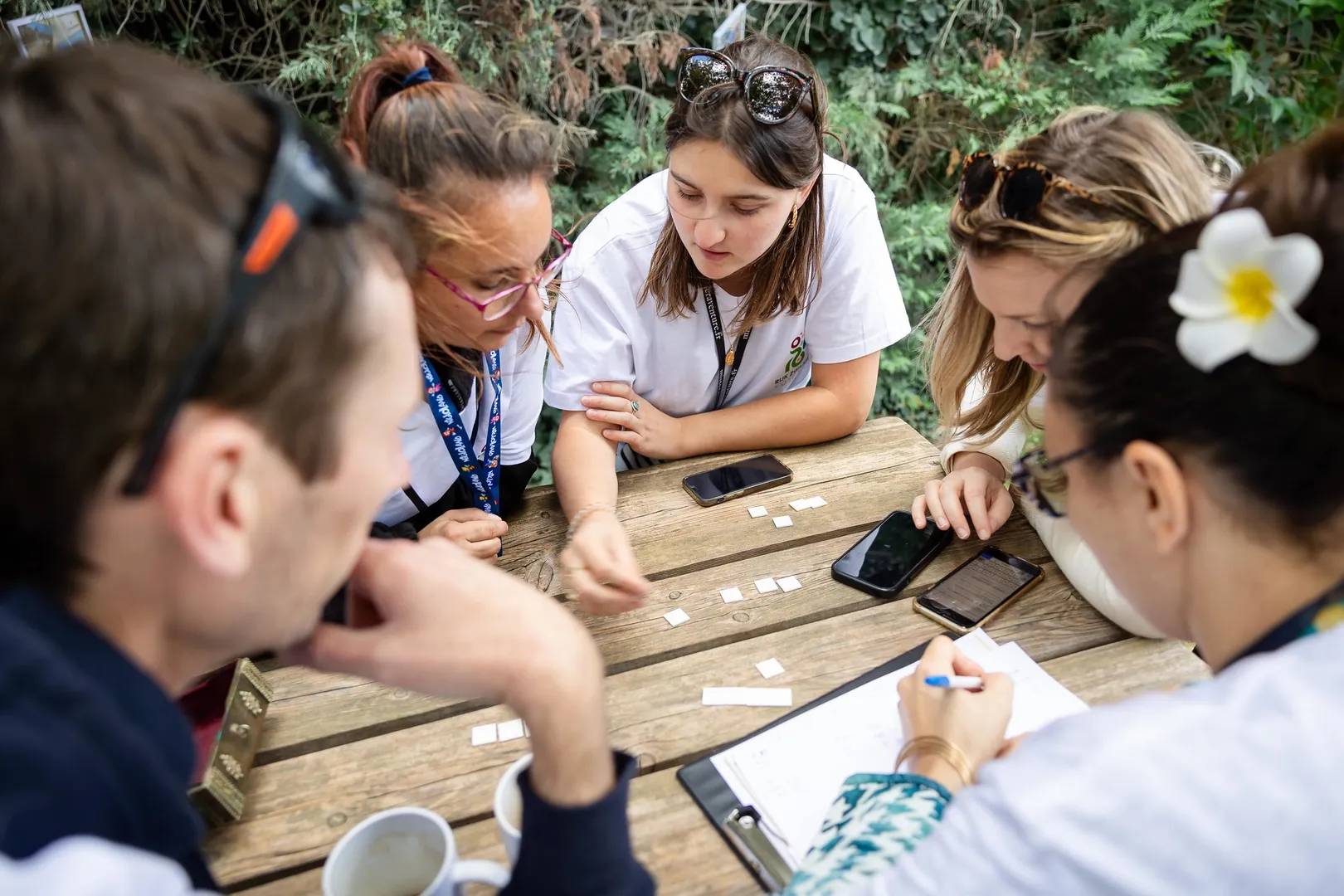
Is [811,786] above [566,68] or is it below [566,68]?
below

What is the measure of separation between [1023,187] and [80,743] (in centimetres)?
145

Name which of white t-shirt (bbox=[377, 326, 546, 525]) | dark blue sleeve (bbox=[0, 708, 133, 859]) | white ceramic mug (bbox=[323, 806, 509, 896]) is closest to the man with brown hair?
dark blue sleeve (bbox=[0, 708, 133, 859])

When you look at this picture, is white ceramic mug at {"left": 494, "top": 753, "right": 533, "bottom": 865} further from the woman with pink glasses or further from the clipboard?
the woman with pink glasses

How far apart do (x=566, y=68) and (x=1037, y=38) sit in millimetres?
2579

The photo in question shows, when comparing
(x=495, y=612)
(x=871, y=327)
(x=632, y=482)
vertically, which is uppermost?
(x=495, y=612)

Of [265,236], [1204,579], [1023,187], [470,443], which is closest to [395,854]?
[265,236]

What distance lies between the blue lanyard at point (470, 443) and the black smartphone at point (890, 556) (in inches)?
30.2

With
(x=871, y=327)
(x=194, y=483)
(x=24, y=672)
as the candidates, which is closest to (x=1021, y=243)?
(x=871, y=327)

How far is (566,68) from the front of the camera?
141 inches

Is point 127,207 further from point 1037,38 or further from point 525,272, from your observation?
point 1037,38

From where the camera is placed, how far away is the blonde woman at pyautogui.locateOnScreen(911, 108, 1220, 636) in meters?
1.37

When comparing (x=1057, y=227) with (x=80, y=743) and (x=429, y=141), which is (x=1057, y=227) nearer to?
A: (x=429, y=141)

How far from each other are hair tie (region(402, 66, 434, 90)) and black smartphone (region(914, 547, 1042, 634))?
1.26m

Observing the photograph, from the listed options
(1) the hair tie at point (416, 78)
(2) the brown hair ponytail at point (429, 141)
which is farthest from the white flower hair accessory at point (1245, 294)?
Result: (1) the hair tie at point (416, 78)
